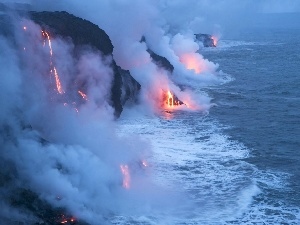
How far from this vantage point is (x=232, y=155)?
31828mm

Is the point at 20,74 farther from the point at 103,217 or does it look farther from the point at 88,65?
the point at 103,217

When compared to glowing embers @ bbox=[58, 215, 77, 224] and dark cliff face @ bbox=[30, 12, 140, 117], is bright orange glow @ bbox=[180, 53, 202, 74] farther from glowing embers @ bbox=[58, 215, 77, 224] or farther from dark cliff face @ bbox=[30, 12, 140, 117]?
glowing embers @ bbox=[58, 215, 77, 224]

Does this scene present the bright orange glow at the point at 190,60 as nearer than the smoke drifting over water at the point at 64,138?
No

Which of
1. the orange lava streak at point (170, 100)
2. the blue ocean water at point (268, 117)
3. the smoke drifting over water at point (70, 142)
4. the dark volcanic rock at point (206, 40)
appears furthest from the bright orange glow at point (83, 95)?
the dark volcanic rock at point (206, 40)

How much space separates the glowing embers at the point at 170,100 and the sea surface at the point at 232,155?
3101 mm

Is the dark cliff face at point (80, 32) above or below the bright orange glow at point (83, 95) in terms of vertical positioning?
above

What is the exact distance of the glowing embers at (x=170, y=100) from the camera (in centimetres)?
4831

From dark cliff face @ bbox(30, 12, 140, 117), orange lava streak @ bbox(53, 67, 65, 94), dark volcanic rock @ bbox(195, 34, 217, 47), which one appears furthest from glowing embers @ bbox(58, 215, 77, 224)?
dark volcanic rock @ bbox(195, 34, 217, 47)

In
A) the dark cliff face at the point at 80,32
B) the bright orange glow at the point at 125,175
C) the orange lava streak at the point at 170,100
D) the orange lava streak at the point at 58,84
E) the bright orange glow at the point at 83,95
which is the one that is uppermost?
the orange lava streak at the point at 170,100

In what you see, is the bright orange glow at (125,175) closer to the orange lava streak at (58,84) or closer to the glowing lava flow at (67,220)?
the glowing lava flow at (67,220)

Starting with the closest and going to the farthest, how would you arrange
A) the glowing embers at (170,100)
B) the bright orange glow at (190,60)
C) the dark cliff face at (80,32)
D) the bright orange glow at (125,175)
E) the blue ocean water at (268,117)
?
the blue ocean water at (268,117)
the bright orange glow at (125,175)
the dark cliff face at (80,32)
the glowing embers at (170,100)
the bright orange glow at (190,60)

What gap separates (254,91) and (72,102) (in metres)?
28.3

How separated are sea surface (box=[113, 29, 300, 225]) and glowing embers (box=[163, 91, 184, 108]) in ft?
10.2

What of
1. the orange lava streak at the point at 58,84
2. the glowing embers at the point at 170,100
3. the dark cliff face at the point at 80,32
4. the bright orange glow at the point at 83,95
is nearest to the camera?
the orange lava streak at the point at 58,84
